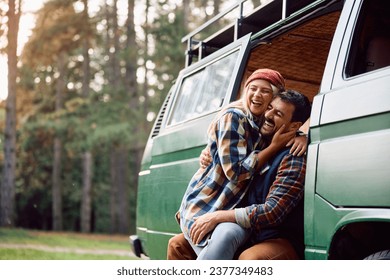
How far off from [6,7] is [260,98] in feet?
16.3

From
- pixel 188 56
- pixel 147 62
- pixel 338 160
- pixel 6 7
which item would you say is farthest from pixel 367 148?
pixel 147 62

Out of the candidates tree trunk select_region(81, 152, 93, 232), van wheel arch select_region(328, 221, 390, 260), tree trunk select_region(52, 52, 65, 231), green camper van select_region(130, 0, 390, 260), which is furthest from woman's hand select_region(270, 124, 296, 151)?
tree trunk select_region(81, 152, 93, 232)

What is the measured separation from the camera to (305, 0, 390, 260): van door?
8.24 ft

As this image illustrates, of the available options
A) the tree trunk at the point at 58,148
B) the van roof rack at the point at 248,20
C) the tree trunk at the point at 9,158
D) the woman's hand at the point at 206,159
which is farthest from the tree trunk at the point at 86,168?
the woman's hand at the point at 206,159

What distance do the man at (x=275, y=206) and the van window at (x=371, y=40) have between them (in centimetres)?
44

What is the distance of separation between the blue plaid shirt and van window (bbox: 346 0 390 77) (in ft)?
2.05

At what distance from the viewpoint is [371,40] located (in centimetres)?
304

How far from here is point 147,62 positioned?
1847cm

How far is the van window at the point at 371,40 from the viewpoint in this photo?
9.73 feet

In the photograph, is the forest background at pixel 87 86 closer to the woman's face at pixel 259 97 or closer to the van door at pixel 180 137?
the van door at pixel 180 137

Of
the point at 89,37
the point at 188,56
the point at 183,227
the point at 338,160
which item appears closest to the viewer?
the point at 338,160

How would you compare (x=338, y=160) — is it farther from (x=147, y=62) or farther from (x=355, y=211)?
(x=147, y=62)
